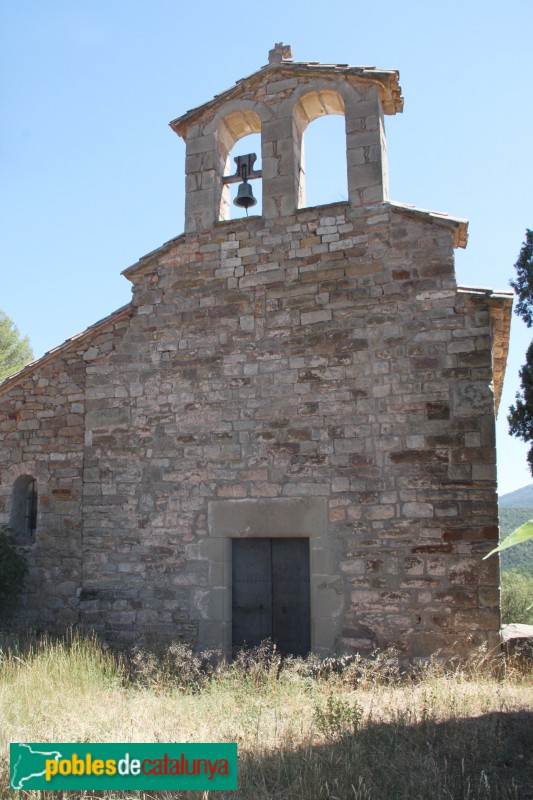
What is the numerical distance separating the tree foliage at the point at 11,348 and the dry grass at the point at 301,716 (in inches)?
590

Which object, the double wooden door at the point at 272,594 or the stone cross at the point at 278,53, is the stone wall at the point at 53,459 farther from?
the stone cross at the point at 278,53

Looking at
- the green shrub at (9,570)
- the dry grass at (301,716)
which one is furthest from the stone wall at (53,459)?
the dry grass at (301,716)

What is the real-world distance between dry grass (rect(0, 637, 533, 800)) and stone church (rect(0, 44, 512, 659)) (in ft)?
1.76

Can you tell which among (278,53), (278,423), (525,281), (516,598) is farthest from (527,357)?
(516,598)

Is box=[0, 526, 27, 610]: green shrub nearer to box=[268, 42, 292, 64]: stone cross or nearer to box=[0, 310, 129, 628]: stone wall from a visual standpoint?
box=[0, 310, 129, 628]: stone wall

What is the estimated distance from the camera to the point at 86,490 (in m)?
7.78

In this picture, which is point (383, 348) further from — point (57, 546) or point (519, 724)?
point (57, 546)

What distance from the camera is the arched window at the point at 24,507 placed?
829cm

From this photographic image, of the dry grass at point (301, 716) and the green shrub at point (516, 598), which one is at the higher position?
the dry grass at point (301, 716)

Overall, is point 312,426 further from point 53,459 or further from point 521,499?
point 521,499

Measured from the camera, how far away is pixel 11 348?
2067cm

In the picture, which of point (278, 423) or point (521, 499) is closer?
point (278, 423)

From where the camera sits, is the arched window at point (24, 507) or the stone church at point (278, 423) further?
the arched window at point (24, 507)
